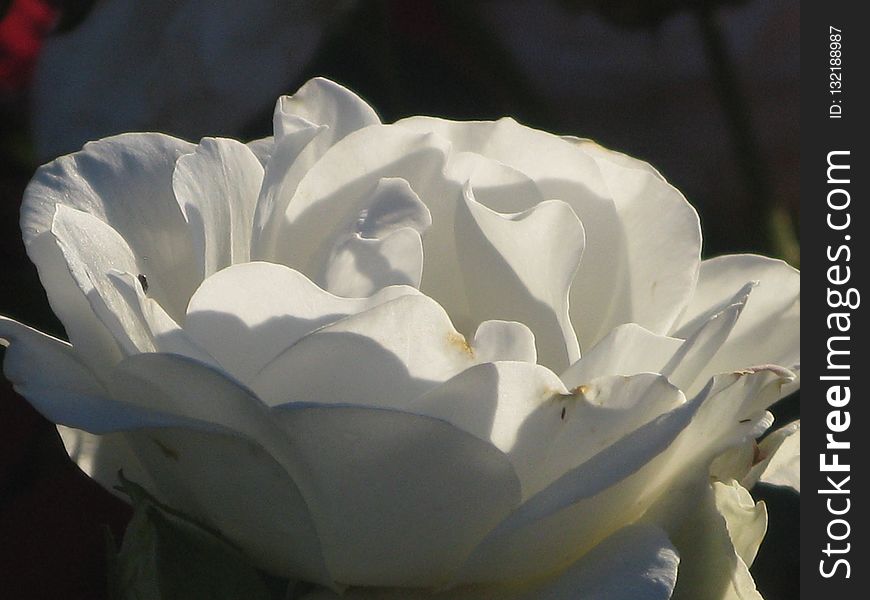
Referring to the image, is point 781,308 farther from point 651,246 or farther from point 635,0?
point 635,0

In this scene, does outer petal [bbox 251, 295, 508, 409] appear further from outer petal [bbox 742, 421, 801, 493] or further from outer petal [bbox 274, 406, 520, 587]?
outer petal [bbox 742, 421, 801, 493]

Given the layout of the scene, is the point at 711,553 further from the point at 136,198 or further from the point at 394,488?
the point at 136,198

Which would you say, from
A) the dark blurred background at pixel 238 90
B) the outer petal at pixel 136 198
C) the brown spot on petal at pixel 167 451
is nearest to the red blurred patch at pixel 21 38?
the dark blurred background at pixel 238 90

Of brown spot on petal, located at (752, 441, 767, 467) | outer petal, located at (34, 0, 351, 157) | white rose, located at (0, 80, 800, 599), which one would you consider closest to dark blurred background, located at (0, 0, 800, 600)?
outer petal, located at (34, 0, 351, 157)

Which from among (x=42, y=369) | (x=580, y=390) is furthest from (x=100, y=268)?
(x=580, y=390)

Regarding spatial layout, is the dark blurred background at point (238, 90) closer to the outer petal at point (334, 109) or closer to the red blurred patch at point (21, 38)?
the red blurred patch at point (21, 38)

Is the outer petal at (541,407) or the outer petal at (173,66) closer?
the outer petal at (541,407)

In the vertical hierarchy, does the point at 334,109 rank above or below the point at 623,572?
above
